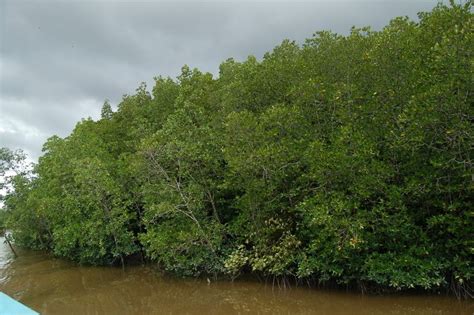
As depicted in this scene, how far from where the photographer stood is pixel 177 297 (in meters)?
15.2

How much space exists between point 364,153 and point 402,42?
390cm

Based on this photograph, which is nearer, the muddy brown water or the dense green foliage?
the dense green foliage

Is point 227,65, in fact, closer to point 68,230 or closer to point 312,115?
point 312,115

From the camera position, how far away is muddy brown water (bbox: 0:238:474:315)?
1173 cm

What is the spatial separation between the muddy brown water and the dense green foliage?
671 mm

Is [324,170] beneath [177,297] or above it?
above

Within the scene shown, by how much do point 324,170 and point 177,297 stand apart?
26.9 feet

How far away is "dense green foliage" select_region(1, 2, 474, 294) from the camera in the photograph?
10.8m

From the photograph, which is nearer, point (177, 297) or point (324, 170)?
point (324, 170)

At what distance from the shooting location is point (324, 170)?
39.8 ft

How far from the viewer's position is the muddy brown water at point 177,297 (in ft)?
38.5

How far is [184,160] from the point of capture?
16406 mm

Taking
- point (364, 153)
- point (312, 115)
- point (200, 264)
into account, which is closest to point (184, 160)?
point (200, 264)

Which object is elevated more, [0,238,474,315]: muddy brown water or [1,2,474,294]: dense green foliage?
[1,2,474,294]: dense green foliage
